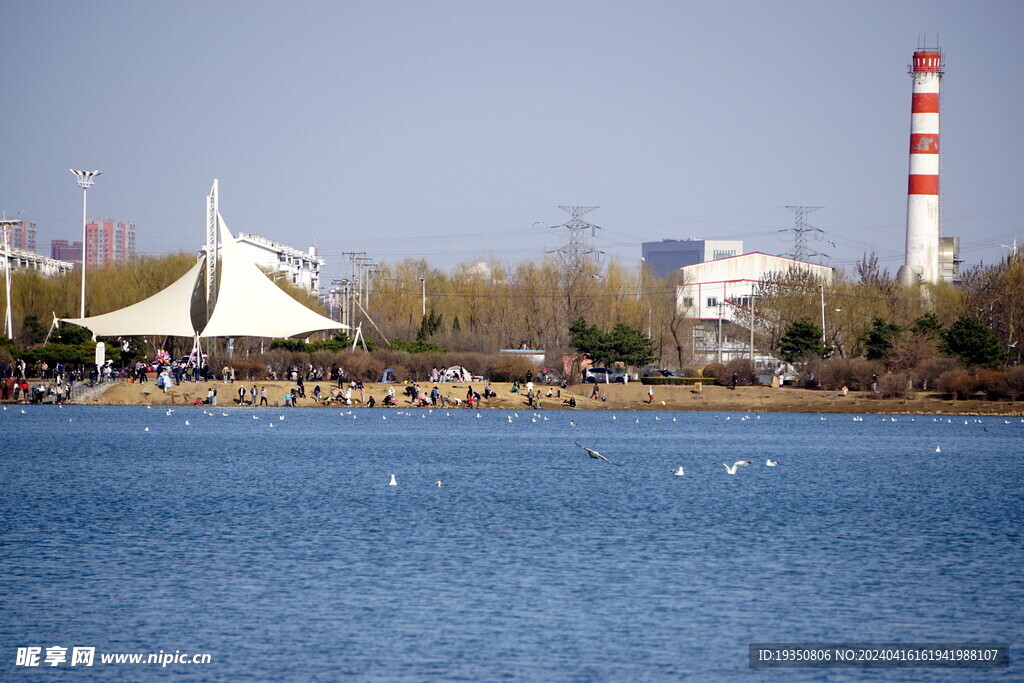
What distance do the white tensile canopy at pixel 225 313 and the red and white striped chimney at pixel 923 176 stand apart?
3598 cm

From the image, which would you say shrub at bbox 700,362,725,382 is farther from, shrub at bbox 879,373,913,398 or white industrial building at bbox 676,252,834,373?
white industrial building at bbox 676,252,834,373

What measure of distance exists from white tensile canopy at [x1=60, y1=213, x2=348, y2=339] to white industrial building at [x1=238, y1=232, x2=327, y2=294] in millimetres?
62275

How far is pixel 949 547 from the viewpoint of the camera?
2153 centimetres

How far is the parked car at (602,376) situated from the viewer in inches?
2546

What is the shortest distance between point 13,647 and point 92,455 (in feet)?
75.3

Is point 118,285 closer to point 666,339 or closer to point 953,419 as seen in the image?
point 666,339

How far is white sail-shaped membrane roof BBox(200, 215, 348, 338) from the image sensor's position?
62.6 meters

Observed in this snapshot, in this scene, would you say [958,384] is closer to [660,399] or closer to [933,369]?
[933,369]

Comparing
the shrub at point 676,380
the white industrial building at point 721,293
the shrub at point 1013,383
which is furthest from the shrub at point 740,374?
the white industrial building at point 721,293

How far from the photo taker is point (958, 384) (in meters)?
56.4

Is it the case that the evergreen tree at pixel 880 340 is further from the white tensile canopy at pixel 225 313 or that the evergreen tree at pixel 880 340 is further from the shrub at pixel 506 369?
the white tensile canopy at pixel 225 313

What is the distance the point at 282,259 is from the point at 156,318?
88.2 m

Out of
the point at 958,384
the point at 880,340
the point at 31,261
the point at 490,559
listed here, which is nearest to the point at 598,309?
the point at 880,340

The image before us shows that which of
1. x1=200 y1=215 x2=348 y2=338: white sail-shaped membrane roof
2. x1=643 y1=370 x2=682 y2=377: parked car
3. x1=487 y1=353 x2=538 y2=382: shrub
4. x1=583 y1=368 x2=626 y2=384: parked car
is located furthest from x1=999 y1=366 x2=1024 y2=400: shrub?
x1=200 y1=215 x2=348 y2=338: white sail-shaped membrane roof
